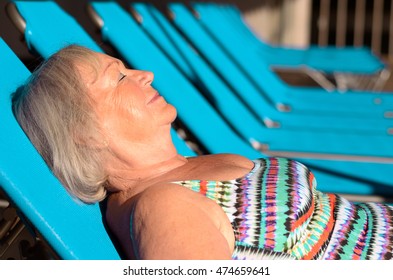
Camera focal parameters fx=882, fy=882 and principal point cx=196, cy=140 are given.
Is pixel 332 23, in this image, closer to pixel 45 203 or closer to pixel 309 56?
pixel 309 56

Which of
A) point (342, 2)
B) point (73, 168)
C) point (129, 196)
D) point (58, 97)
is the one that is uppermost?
point (58, 97)

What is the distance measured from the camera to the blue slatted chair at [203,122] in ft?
9.35

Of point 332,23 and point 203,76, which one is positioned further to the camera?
point 332,23

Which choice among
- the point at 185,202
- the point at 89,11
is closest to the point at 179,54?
the point at 89,11

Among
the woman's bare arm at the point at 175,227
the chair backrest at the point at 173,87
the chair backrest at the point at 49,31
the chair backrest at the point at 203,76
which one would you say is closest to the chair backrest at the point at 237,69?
the chair backrest at the point at 203,76

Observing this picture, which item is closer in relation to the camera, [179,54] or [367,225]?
[367,225]

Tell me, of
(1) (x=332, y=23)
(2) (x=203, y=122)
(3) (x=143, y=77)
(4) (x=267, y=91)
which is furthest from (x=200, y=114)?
(1) (x=332, y=23)

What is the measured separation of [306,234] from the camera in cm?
190

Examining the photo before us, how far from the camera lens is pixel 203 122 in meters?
3.13

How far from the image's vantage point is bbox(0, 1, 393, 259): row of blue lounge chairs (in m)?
1.81

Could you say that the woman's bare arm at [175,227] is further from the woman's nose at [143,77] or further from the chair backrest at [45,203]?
the woman's nose at [143,77]

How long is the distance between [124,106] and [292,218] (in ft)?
1.44

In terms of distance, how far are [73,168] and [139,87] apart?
25cm

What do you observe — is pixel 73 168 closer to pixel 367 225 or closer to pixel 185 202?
pixel 185 202
